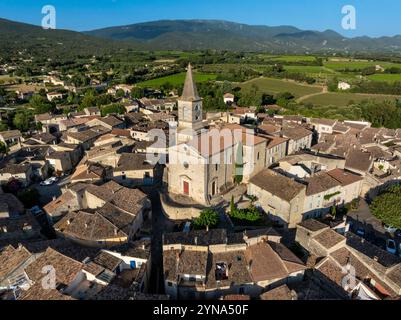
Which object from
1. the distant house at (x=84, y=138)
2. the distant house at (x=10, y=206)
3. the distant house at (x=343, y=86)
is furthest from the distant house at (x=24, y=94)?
the distant house at (x=343, y=86)

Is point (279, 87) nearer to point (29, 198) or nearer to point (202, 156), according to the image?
point (202, 156)

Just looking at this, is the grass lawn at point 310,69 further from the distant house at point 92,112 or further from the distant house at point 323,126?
the distant house at point 92,112

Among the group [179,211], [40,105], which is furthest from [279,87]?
[179,211]

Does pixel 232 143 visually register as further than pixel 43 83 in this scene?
No

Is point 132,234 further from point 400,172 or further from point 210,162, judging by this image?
point 400,172

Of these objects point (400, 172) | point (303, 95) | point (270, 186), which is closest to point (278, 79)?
point (303, 95)

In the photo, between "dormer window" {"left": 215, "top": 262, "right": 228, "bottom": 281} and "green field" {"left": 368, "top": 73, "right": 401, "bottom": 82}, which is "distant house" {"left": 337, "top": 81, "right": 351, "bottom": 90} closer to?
"green field" {"left": 368, "top": 73, "right": 401, "bottom": 82}

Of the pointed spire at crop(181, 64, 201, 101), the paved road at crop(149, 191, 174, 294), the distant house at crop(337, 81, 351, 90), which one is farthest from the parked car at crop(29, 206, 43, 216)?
the distant house at crop(337, 81, 351, 90)
